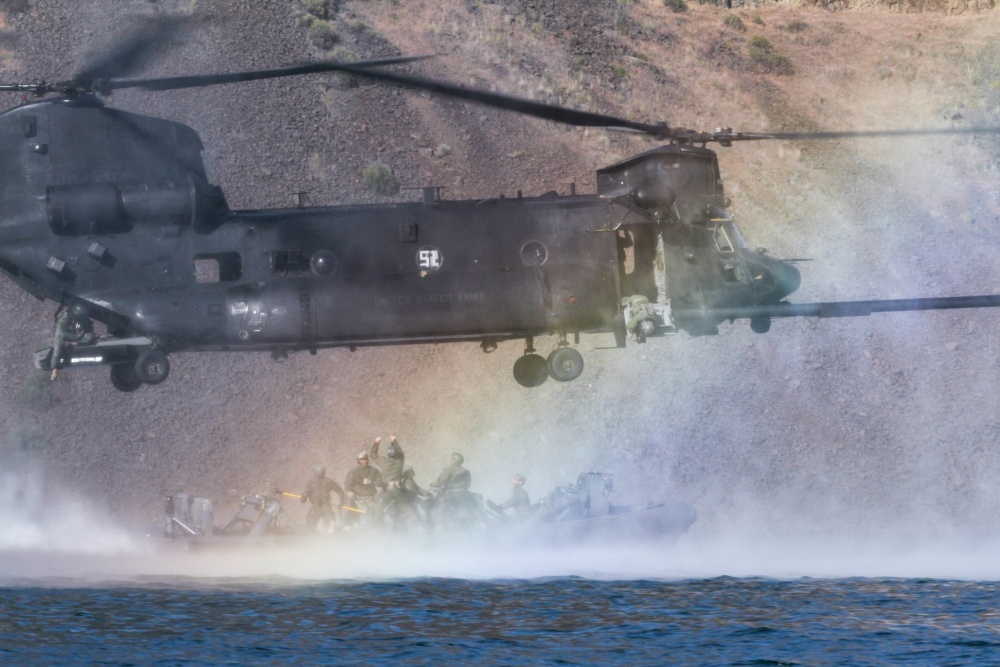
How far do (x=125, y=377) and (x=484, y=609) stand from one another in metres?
6.76

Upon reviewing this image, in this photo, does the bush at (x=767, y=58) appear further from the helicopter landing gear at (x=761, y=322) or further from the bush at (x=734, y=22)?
the helicopter landing gear at (x=761, y=322)

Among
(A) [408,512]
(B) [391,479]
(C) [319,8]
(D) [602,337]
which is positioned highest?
(C) [319,8]

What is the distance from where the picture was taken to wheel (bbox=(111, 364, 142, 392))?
21.2 m

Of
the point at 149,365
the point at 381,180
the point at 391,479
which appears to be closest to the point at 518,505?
the point at 391,479

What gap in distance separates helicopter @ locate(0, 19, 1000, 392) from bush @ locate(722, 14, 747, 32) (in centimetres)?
3176

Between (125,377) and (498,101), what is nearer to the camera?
(498,101)

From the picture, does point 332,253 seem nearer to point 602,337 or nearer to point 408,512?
point 408,512

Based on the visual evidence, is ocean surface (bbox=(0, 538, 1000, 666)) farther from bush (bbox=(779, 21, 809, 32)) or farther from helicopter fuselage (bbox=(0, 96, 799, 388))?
bush (bbox=(779, 21, 809, 32))

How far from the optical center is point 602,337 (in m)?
41.1

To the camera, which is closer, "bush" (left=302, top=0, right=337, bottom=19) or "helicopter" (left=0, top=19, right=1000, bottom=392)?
"helicopter" (left=0, top=19, right=1000, bottom=392)

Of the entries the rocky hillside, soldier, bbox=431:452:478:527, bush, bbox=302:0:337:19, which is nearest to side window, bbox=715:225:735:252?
soldier, bbox=431:452:478:527

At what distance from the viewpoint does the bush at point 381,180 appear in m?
41.6

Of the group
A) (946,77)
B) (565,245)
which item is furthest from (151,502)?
(946,77)

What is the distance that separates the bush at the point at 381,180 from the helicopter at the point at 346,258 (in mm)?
20528
